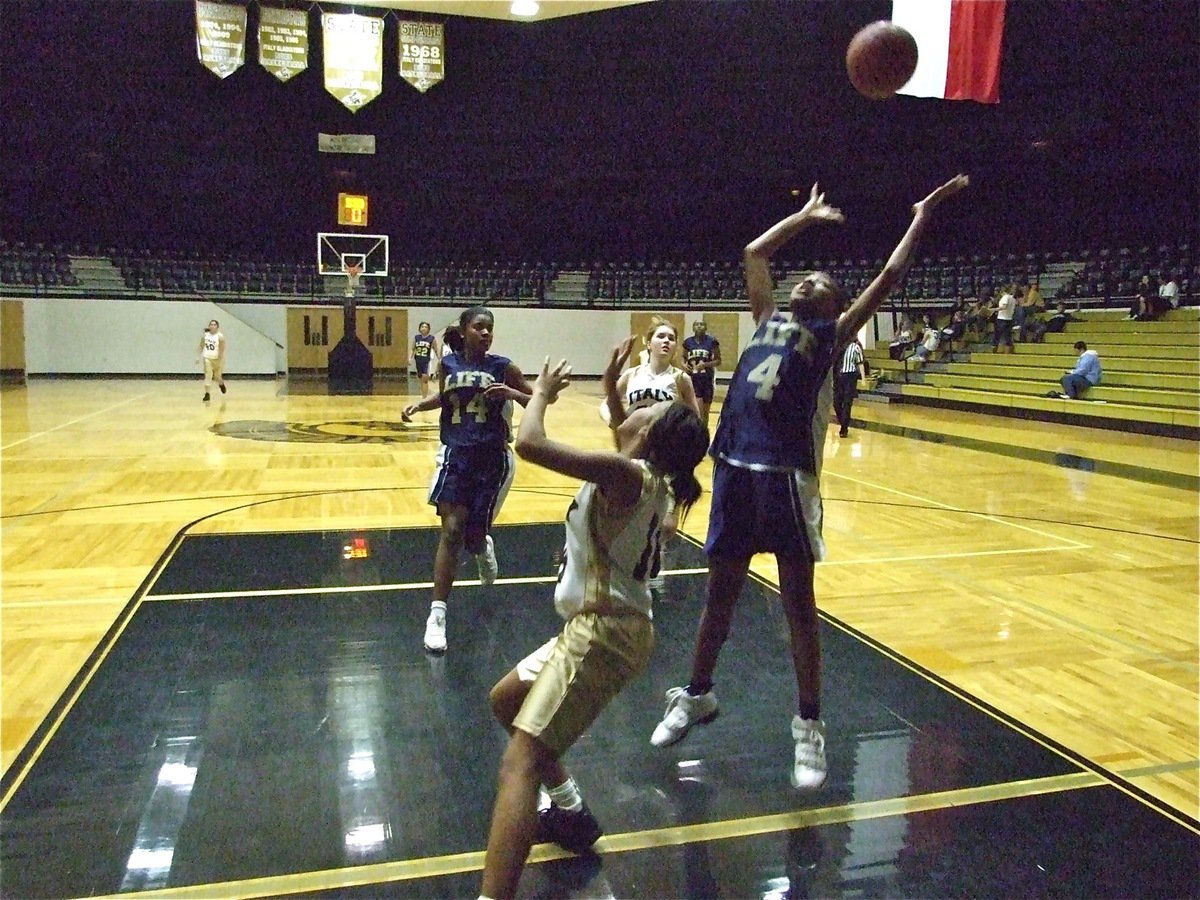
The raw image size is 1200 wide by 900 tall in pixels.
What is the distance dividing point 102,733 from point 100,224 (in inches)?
1018

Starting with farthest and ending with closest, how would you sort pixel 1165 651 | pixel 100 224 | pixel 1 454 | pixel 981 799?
pixel 100 224 → pixel 1 454 → pixel 1165 651 → pixel 981 799

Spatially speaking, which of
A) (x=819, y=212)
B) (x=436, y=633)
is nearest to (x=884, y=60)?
(x=819, y=212)

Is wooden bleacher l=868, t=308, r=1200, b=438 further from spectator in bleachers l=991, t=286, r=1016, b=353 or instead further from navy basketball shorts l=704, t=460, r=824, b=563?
navy basketball shorts l=704, t=460, r=824, b=563

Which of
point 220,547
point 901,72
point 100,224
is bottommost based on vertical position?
point 220,547

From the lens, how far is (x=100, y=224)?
24766 mm

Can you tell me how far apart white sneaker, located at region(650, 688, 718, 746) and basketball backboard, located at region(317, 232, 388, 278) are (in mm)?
18250

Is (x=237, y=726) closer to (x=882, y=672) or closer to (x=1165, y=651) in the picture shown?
(x=882, y=672)

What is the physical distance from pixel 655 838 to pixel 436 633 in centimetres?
171

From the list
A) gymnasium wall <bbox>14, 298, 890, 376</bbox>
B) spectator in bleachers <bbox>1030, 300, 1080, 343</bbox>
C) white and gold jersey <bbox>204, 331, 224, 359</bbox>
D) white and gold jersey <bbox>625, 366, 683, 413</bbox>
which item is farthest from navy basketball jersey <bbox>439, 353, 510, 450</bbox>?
gymnasium wall <bbox>14, 298, 890, 376</bbox>

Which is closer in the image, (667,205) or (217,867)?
(217,867)

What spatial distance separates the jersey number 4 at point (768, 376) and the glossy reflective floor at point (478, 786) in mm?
1224

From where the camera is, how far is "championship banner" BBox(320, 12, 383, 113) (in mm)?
14414

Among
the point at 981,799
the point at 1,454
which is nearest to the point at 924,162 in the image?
the point at 1,454

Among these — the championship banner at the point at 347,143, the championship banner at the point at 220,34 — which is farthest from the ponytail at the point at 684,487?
the championship banner at the point at 347,143
